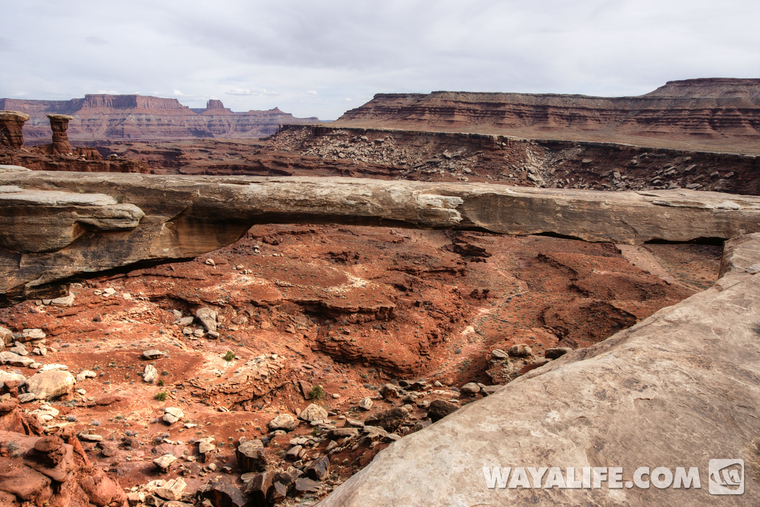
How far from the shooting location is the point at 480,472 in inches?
63.2

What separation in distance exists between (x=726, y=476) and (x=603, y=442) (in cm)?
43

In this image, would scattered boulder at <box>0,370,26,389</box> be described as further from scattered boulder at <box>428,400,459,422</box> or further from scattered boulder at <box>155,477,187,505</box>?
scattered boulder at <box>428,400,459,422</box>

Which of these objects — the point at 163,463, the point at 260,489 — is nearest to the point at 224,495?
the point at 260,489

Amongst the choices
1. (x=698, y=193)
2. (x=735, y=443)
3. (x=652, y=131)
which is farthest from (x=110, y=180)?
(x=652, y=131)

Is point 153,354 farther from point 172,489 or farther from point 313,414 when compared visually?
point 172,489

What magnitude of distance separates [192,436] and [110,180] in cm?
294

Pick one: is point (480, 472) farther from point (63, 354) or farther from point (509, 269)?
point (509, 269)

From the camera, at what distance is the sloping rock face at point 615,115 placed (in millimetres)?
31500

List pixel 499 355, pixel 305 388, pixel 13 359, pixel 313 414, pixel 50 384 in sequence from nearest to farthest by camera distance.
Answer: pixel 50 384 → pixel 13 359 → pixel 313 414 → pixel 305 388 → pixel 499 355

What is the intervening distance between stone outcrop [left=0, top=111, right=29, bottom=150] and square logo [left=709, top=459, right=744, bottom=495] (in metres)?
24.7

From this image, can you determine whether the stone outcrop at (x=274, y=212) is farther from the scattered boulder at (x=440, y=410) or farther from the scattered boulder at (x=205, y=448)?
the scattered boulder at (x=205, y=448)

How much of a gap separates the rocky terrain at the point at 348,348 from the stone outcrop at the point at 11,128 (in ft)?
46.9

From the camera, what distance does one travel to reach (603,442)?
1.75m

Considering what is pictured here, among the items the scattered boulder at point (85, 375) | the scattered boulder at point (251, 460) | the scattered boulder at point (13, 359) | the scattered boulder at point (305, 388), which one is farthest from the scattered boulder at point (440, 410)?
the scattered boulder at point (13, 359)
